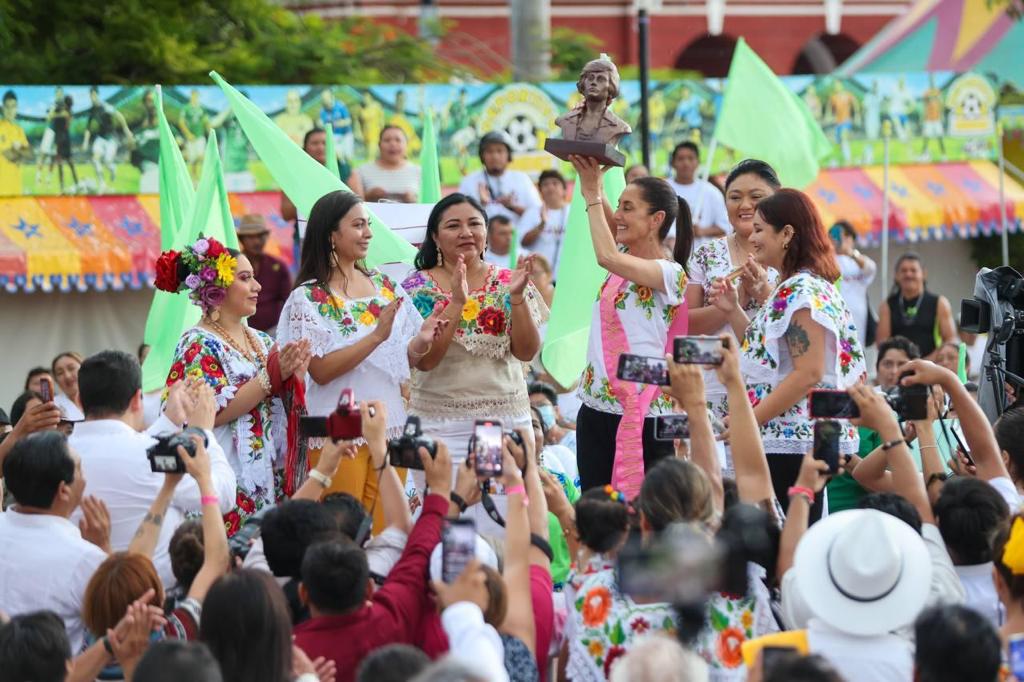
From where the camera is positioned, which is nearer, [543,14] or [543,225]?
[543,225]

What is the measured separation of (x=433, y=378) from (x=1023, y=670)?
3119mm

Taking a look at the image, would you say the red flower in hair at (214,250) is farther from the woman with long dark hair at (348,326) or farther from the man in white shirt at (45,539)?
the man in white shirt at (45,539)

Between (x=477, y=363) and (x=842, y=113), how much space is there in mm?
10030

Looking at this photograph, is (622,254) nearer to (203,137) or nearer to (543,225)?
(543,225)

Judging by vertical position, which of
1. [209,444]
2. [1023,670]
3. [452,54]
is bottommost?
[1023,670]

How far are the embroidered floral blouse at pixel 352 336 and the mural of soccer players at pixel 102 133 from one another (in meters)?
6.63

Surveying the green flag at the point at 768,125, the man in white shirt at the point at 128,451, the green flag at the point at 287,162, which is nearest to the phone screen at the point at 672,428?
the man in white shirt at the point at 128,451

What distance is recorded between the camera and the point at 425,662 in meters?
3.65

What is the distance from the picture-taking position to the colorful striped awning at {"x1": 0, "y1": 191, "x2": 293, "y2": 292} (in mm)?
11914

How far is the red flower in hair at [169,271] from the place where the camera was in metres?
6.38

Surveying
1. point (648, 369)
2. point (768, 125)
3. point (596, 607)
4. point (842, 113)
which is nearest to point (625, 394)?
point (648, 369)

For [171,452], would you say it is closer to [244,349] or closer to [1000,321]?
[244,349]

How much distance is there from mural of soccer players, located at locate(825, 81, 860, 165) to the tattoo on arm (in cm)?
1007

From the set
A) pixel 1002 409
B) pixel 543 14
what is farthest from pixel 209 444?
pixel 543 14
